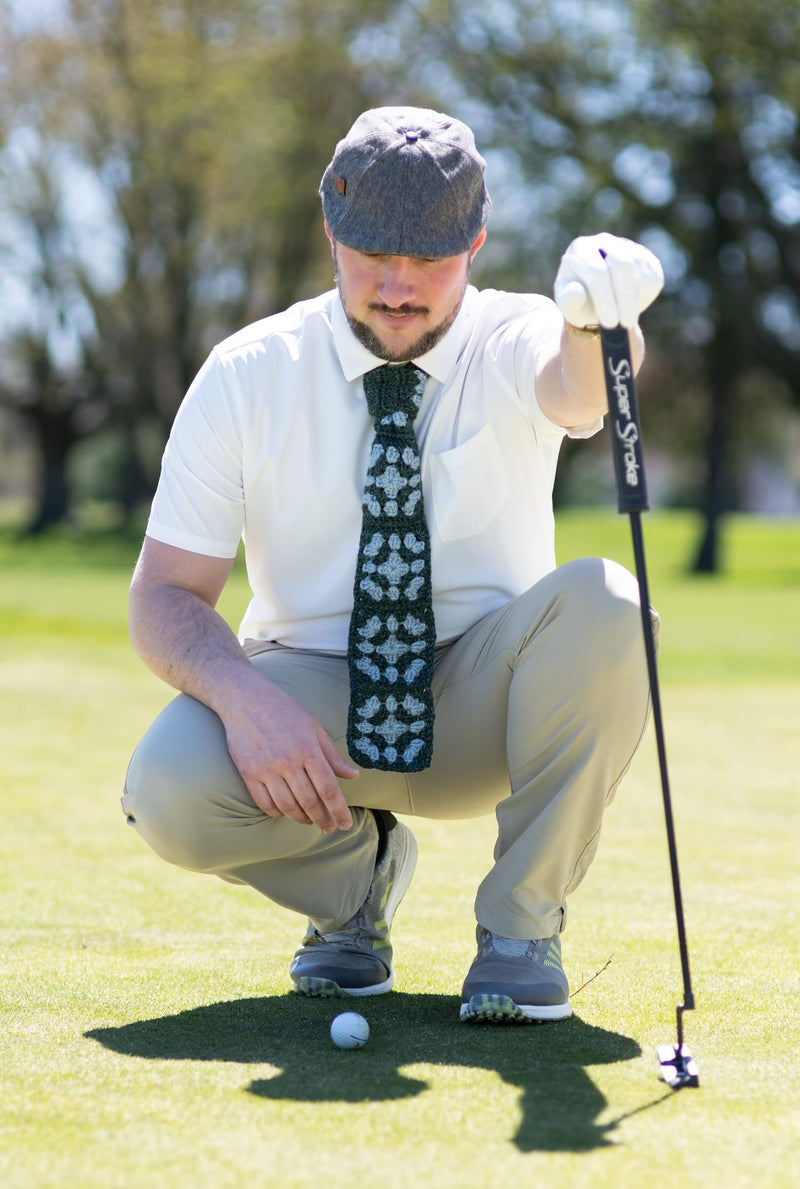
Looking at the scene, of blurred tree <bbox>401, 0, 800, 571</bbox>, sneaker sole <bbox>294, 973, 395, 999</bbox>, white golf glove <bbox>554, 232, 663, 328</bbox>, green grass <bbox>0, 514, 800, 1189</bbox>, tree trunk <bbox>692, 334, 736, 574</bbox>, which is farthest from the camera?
tree trunk <bbox>692, 334, 736, 574</bbox>

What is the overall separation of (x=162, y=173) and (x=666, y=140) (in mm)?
9512

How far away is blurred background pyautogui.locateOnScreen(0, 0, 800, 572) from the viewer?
77.9 feet

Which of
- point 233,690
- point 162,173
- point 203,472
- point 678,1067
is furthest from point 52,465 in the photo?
point 678,1067

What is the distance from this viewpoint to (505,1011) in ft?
7.99

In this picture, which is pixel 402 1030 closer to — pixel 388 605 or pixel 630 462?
pixel 388 605

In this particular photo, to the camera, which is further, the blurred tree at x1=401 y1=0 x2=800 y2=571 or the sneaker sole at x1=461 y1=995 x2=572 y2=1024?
the blurred tree at x1=401 y1=0 x2=800 y2=571

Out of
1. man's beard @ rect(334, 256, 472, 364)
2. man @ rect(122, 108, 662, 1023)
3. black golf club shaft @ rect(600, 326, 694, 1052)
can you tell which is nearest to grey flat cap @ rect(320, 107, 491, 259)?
man @ rect(122, 108, 662, 1023)

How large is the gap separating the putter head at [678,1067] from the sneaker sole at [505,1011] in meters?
0.34

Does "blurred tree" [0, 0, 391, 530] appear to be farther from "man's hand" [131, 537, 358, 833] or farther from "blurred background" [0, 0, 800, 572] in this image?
"man's hand" [131, 537, 358, 833]

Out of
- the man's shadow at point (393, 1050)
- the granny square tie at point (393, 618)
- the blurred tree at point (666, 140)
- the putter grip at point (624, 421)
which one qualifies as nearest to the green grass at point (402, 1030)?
the man's shadow at point (393, 1050)

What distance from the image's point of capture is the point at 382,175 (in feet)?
8.58

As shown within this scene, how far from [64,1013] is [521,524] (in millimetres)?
1192

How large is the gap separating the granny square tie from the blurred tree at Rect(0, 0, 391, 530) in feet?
77.6

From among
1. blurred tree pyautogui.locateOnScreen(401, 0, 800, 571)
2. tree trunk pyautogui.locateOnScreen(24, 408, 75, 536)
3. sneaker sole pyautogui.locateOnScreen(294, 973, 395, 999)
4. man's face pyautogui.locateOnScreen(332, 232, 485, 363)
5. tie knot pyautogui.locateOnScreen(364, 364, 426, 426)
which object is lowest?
sneaker sole pyautogui.locateOnScreen(294, 973, 395, 999)
